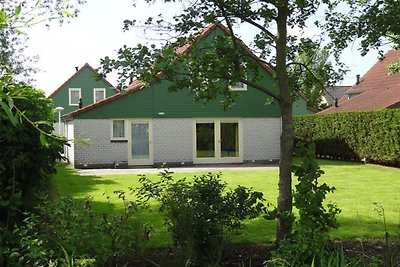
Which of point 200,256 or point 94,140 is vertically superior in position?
point 94,140

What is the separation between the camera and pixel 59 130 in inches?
1184

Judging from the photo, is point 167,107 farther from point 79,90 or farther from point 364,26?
point 79,90

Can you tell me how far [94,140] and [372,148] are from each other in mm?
12975

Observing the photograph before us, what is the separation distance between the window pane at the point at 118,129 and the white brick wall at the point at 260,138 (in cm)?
613

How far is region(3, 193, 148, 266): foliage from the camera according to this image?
4191 mm

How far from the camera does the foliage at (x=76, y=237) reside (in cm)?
419

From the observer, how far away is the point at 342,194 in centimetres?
1205

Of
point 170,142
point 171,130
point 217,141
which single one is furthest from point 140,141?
point 217,141

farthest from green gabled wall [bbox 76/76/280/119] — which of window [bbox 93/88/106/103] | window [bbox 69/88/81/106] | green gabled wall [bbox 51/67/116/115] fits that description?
window [bbox 69/88/81/106]

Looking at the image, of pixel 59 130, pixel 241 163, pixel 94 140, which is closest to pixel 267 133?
pixel 241 163

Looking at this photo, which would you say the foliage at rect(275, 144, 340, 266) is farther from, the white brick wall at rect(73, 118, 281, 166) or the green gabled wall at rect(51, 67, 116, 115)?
the green gabled wall at rect(51, 67, 116, 115)

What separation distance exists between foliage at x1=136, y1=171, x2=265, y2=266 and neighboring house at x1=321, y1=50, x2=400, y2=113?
24191 millimetres

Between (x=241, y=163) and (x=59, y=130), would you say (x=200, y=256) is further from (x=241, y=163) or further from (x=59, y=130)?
(x=59, y=130)

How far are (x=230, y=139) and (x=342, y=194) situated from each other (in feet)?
42.5
